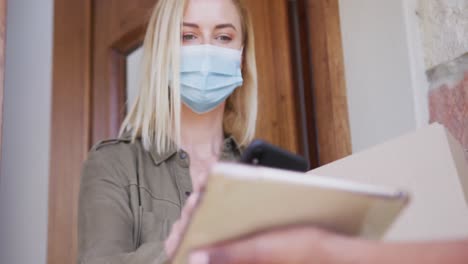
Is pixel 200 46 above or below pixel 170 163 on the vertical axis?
A: above

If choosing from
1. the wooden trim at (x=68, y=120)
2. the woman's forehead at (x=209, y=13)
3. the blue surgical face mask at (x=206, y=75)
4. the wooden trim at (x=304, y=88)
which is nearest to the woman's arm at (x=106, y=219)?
the blue surgical face mask at (x=206, y=75)

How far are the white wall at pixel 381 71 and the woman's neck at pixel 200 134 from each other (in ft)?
0.97

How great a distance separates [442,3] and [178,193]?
58cm

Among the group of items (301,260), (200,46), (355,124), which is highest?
(200,46)

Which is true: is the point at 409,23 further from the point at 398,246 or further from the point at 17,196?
the point at 17,196

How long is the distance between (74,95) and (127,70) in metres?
0.21

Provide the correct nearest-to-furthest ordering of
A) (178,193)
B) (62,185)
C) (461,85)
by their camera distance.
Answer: (461,85), (178,193), (62,185)

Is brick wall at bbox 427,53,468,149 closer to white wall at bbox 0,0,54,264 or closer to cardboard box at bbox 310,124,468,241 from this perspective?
cardboard box at bbox 310,124,468,241

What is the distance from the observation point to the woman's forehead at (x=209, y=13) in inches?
44.9

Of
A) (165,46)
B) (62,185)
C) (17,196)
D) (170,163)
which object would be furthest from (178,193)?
(17,196)

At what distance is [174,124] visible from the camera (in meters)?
1.13

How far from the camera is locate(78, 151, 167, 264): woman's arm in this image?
837mm

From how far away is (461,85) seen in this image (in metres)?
0.94

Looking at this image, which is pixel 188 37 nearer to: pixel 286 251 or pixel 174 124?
pixel 174 124
